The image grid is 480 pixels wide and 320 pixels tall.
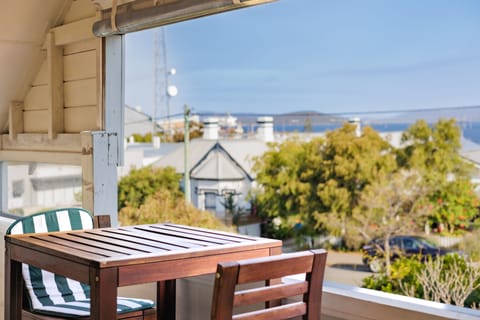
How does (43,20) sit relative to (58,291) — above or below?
above

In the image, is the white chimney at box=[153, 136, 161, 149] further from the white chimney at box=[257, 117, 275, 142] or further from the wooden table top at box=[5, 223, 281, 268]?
the wooden table top at box=[5, 223, 281, 268]

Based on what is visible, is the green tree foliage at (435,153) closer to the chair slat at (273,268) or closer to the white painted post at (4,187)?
the white painted post at (4,187)

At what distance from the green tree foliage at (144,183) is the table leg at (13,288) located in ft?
43.0

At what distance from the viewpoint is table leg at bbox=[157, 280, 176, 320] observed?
2723 millimetres

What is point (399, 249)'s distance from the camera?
1356 centimetres

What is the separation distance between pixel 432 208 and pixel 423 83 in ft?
11.8

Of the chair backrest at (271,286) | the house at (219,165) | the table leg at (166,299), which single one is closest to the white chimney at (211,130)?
the house at (219,165)

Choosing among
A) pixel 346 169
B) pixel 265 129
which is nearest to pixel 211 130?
pixel 265 129

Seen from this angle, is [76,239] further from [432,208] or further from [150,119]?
[150,119]

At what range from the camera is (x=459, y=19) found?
16.2 m

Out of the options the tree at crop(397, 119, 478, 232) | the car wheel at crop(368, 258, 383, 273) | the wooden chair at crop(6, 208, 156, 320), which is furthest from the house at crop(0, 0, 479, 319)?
the tree at crop(397, 119, 478, 232)

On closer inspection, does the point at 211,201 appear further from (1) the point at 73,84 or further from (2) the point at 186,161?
(1) the point at 73,84

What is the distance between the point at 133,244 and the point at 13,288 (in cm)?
59

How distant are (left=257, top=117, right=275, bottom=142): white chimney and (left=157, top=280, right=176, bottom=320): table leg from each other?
13.0 meters
